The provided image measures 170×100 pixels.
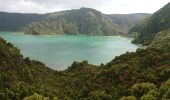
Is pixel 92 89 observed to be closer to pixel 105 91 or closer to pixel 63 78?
pixel 105 91

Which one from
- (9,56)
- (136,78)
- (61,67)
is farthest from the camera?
(61,67)

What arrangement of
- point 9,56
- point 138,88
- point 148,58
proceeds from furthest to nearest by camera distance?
point 148,58 < point 9,56 < point 138,88

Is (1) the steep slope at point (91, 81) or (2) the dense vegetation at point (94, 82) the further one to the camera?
(1) the steep slope at point (91, 81)

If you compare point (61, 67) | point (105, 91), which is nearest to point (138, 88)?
point (105, 91)

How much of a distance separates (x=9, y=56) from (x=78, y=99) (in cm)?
1895

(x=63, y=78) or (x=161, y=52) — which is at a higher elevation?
(x=161, y=52)

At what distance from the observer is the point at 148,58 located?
78.2m

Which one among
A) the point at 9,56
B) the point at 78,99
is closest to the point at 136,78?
the point at 78,99

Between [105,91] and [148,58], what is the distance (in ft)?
62.2

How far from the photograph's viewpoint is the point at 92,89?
68250mm

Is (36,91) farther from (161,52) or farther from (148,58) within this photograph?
(161,52)

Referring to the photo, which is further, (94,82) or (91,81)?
(91,81)

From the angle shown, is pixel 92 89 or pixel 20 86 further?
pixel 92 89

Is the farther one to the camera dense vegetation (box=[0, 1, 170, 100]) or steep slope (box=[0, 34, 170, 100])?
steep slope (box=[0, 34, 170, 100])
